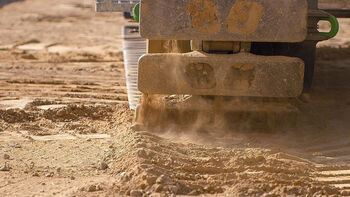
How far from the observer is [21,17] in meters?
13.3

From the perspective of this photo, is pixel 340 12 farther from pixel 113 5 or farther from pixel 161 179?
pixel 161 179

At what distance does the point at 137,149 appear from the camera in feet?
10.8

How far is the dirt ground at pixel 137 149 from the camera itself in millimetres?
2910

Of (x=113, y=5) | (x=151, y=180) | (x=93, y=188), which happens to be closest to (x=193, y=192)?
(x=151, y=180)

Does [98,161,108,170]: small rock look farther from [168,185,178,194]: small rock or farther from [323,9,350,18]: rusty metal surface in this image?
[323,9,350,18]: rusty metal surface

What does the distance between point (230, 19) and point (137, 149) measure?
1068mm

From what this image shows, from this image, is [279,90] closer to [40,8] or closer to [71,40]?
[71,40]

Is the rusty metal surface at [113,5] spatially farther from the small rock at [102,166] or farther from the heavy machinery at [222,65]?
the small rock at [102,166]

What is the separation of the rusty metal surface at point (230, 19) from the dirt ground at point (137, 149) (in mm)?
720

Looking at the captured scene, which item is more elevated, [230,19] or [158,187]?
[230,19]

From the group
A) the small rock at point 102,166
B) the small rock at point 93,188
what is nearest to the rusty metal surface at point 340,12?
the small rock at point 102,166

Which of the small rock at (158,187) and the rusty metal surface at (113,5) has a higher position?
the rusty metal surface at (113,5)

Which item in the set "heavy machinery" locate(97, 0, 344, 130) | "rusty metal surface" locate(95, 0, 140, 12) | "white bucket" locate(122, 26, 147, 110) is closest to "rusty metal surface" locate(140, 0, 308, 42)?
"heavy machinery" locate(97, 0, 344, 130)

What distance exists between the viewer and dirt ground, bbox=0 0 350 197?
9.55ft
